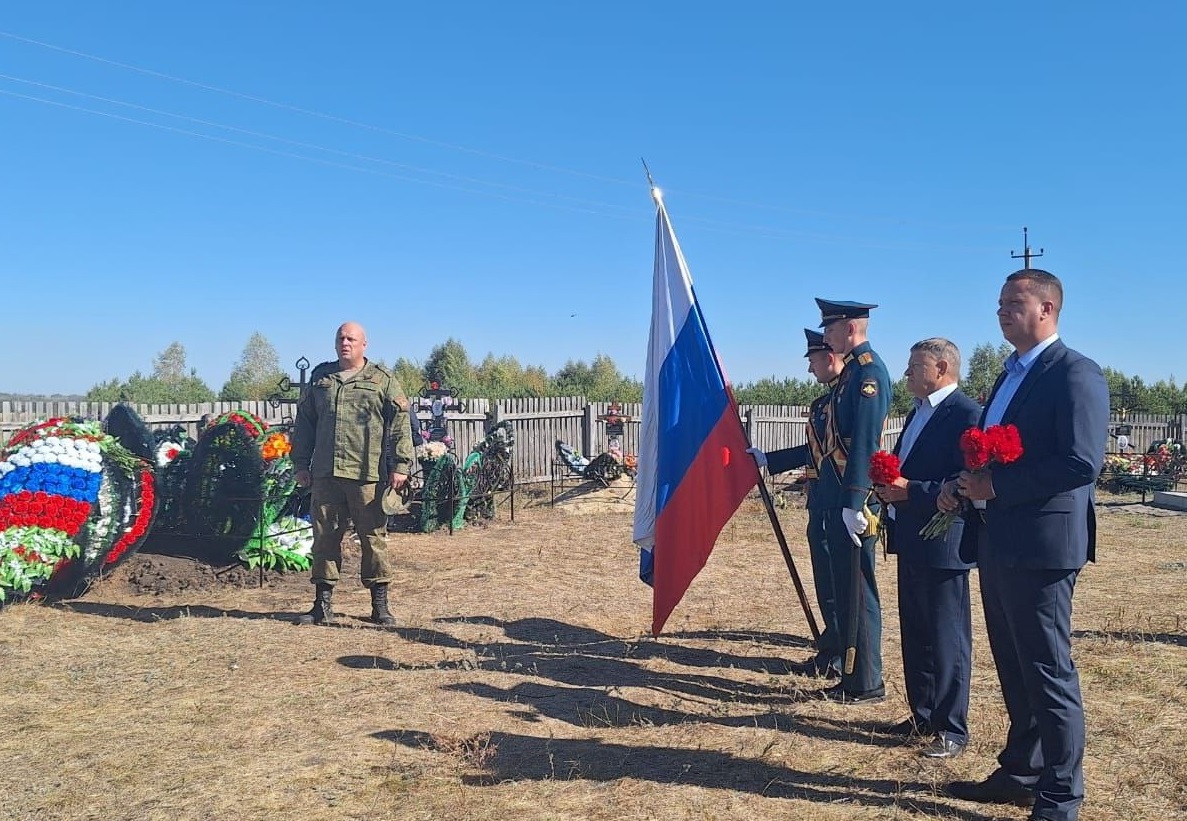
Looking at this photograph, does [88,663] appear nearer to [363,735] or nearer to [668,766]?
[363,735]

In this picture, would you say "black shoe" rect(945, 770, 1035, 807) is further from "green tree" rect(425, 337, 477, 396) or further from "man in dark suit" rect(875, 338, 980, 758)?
"green tree" rect(425, 337, 477, 396)

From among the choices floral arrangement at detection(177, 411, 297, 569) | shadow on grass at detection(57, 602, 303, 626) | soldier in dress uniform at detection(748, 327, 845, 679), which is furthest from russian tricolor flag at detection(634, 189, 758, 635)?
floral arrangement at detection(177, 411, 297, 569)

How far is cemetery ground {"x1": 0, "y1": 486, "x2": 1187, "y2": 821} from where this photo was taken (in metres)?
3.36

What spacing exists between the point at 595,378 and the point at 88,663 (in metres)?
31.8

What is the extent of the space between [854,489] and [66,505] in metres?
5.53

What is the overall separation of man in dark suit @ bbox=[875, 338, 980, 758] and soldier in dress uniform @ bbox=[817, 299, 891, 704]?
10.6 inches

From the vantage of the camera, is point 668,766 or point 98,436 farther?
point 98,436

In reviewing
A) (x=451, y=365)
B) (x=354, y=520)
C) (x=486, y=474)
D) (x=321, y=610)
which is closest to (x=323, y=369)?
(x=354, y=520)

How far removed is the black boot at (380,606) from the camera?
6.07 meters

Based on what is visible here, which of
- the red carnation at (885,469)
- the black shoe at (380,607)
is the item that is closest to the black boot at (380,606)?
the black shoe at (380,607)

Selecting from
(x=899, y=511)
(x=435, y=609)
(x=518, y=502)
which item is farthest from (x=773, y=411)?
(x=899, y=511)

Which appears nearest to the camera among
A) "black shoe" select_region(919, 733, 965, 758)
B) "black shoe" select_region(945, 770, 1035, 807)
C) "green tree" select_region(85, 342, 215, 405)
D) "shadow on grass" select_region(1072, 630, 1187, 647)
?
"black shoe" select_region(945, 770, 1035, 807)

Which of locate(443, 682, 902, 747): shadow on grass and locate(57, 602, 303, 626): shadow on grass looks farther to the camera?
locate(57, 602, 303, 626): shadow on grass

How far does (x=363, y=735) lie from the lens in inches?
158
